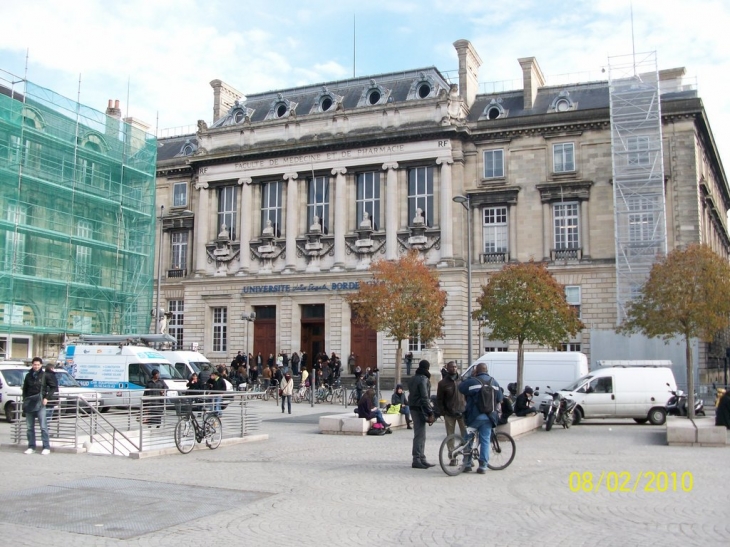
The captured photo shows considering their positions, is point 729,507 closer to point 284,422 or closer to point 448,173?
point 284,422

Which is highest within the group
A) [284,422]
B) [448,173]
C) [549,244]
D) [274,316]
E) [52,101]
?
[52,101]

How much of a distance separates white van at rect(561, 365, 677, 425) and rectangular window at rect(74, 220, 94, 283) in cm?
2673

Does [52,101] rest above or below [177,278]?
above

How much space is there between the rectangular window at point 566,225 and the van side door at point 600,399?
17.7 meters

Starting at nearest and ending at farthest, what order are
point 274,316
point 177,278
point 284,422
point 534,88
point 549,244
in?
1. point 284,422
2. point 549,244
3. point 534,88
4. point 274,316
5. point 177,278

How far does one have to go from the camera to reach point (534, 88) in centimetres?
4484

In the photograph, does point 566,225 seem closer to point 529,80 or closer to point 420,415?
point 529,80

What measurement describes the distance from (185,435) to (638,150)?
3066 centimetres

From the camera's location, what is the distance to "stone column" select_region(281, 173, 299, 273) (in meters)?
47.0

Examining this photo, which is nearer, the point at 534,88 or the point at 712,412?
the point at 712,412

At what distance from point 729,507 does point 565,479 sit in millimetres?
2858

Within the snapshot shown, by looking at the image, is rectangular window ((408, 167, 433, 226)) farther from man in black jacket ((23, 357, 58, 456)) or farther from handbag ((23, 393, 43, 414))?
handbag ((23, 393, 43, 414))

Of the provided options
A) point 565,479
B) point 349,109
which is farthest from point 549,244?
point 565,479

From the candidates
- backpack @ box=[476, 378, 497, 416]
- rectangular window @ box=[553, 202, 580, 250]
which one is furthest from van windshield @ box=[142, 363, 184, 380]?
rectangular window @ box=[553, 202, 580, 250]
